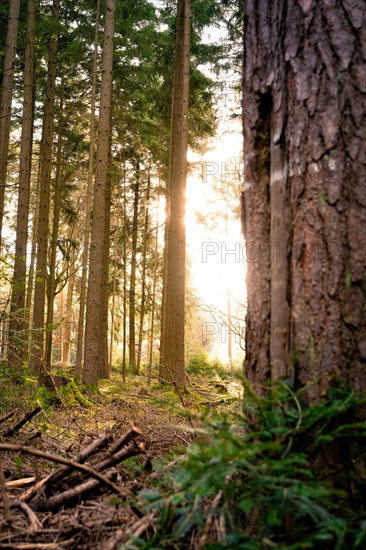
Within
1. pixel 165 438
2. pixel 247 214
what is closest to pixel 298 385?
pixel 247 214

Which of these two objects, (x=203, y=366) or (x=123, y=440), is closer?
(x=123, y=440)

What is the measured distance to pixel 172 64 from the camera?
13539mm

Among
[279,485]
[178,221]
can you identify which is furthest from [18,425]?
[178,221]

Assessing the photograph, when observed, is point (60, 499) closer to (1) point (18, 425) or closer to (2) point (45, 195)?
(1) point (18, 425)

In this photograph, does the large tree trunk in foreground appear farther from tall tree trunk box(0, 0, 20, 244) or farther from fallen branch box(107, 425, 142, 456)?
tall tree trunk box(0, 0, 20, 244)

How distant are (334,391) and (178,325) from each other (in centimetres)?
935

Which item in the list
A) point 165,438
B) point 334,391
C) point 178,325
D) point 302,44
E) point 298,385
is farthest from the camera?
point 178,325

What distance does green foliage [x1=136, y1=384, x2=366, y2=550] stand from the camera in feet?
4.21

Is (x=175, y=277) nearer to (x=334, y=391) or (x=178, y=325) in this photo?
(x=178, y=325)

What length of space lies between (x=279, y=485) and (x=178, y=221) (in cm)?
977

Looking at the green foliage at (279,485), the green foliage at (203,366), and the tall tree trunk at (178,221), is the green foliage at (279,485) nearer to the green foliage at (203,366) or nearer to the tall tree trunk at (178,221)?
the tall tree trunk at (178,221)

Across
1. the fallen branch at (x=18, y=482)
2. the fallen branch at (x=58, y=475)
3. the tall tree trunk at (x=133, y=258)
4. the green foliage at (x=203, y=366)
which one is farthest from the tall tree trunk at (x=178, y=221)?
the green foliage at (x=203, y=366)

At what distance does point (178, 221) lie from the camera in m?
10.9

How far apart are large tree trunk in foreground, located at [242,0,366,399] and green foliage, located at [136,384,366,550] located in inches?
6.5
